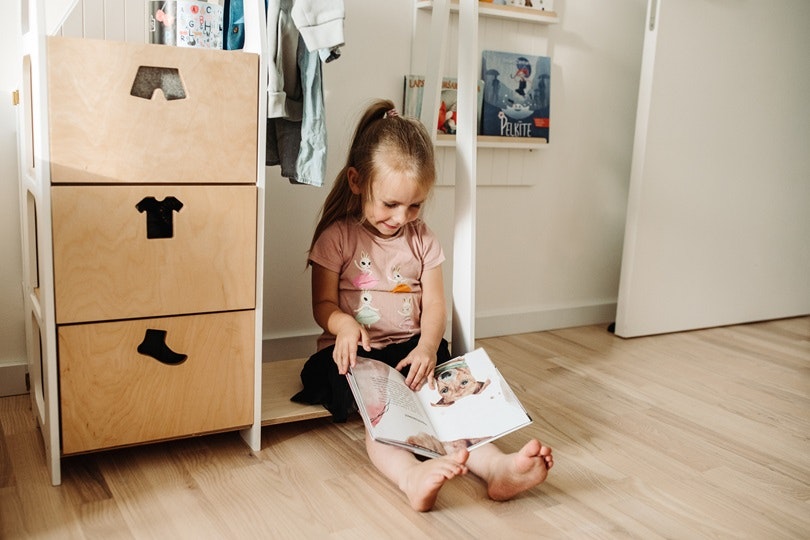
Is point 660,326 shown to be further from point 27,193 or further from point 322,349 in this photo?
point 27,193

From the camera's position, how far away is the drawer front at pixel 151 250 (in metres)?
1.19

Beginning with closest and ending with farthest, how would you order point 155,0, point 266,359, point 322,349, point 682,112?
1. point 155,0
2. point 322,349
3. point 266,359
4. point 682,112

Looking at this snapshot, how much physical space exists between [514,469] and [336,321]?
1.47 ft

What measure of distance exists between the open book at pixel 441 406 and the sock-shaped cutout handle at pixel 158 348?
1.03 ft

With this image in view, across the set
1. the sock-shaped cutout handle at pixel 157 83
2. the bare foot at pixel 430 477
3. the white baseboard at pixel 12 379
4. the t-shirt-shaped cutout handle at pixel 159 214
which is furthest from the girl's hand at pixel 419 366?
the white baseboard at pixel 12 379

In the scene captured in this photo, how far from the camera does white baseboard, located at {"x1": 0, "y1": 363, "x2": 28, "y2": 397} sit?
160 cm

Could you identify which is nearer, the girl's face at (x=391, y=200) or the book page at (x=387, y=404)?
the book page at (x=387, y=404)

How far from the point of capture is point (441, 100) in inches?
79.0

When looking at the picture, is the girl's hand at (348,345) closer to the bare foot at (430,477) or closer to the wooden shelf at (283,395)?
the wooden shelf at (283,395)

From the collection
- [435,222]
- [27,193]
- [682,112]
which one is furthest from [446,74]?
[27,193]

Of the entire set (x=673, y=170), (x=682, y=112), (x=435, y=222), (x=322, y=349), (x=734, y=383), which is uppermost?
(x=682, y=112)

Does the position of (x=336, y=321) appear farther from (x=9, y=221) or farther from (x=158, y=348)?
(x=9, y=221)

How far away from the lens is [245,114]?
1.29 meters

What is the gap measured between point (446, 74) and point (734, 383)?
3.65 feet
